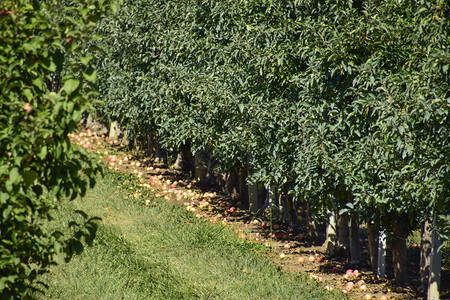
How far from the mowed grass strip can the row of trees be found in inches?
142

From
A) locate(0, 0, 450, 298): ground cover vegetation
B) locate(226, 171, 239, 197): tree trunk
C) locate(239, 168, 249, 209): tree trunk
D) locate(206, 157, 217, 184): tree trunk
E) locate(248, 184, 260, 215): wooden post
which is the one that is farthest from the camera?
locate(206, 157, 217, 184): tree trunk

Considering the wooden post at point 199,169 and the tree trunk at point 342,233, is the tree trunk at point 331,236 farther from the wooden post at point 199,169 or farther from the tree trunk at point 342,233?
the wooden post at point 199,169

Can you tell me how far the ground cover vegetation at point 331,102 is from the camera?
5141 mm

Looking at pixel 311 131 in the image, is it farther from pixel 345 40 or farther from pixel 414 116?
pixel 414 116

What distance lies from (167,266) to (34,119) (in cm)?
533

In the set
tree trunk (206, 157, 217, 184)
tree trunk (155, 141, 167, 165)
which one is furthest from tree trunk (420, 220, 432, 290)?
tree trunk (155, 141, 167, 165)

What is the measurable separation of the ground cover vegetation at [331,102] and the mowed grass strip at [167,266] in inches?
49.2

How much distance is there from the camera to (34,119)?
2.49m

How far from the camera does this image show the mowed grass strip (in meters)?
6.43

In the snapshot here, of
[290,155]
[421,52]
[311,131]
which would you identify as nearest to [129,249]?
[290,155]

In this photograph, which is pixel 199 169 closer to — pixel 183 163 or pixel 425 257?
pixel 183 163

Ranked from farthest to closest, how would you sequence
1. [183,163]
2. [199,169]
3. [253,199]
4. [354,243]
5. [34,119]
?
1. [183,163]
2. [199,169]
3. [253,199]
4. [354,243]
5. [34,119]

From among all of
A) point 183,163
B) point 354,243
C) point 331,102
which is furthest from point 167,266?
point 183,163

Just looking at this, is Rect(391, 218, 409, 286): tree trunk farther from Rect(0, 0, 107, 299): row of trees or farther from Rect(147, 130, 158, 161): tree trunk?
Rect(147, 130, 158, 161): tree trunk
